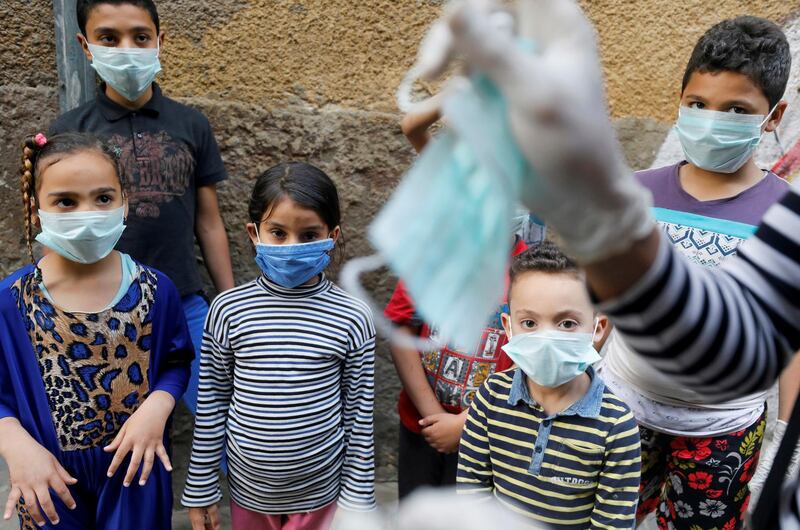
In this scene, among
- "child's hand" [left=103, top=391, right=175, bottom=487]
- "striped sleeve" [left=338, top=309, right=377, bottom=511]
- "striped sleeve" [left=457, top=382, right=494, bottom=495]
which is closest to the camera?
"striped sleeve" [left=457, top=382, right=494, bottom=495]

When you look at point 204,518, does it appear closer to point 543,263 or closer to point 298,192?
point 298,192

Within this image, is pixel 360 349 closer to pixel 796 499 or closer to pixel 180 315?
pixel 180 315

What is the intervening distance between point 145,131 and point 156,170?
0.46 ft

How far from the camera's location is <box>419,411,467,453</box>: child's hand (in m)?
2.01

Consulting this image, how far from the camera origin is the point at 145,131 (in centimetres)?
219

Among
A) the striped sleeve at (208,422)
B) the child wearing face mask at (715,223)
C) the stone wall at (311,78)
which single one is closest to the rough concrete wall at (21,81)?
the stone wall at (311,78)

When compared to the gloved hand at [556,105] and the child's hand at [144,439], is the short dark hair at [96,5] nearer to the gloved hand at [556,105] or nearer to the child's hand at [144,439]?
the child's hand at [144,439]

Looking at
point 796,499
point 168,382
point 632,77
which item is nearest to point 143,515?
point 168,382

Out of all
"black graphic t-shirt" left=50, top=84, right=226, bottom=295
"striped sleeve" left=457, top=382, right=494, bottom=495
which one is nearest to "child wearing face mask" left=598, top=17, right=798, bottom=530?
"striped sleeve" left=457, top=382, right=494, bottom=495

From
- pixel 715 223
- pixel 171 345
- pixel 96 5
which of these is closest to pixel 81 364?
pixel 171 345

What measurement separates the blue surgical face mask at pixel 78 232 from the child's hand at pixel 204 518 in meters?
0.81

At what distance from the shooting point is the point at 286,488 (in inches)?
76.1

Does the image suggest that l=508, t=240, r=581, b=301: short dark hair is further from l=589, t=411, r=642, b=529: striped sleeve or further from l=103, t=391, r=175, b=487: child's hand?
l=103, t=391, r=175, b=487: child's hand

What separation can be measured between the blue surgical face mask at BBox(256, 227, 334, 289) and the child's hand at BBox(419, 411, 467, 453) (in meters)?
0.59
